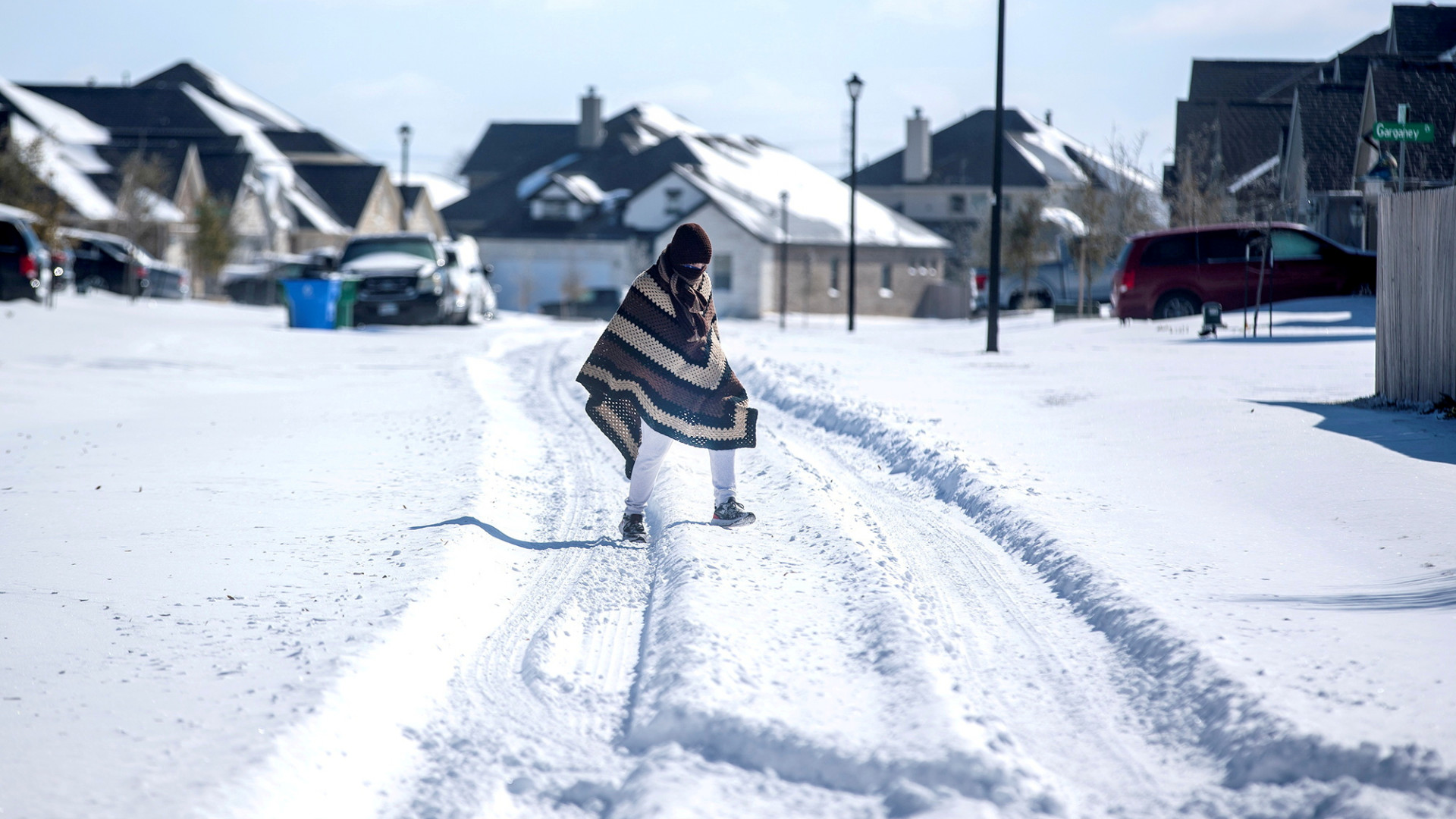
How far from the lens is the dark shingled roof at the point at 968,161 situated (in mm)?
73188

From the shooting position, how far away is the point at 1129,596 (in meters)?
5.48

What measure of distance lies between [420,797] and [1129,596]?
121 inches

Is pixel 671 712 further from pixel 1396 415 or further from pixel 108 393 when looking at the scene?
pixel 108 393

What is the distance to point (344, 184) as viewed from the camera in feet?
232

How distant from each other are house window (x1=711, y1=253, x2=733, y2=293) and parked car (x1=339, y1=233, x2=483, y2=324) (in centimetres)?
3210

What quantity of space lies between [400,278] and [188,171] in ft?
116

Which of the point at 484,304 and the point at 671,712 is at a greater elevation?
the point at 484,304

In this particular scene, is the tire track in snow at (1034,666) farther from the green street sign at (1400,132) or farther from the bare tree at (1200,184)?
the bare tree at (1200,184)

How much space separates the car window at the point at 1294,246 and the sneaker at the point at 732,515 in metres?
16.4

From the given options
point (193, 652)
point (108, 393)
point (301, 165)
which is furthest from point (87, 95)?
point (193, 652)

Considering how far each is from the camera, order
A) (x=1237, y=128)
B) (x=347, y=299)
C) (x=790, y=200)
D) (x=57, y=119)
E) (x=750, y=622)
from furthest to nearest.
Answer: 1. (x=790, y=200)
2. (x=57, y=119)
3. (x=1237, y=128)
4. (x=347, y=299)
5. (x=750, y=622)

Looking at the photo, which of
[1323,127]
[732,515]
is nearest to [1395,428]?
[732,515]

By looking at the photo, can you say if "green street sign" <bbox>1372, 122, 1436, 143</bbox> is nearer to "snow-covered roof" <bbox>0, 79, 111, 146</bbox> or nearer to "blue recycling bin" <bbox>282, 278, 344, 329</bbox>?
"blue recycling bin" <bbox>282, 278, 344, 329</bbox>

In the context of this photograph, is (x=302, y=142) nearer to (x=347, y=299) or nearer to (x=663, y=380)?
(x=347, y=299)
